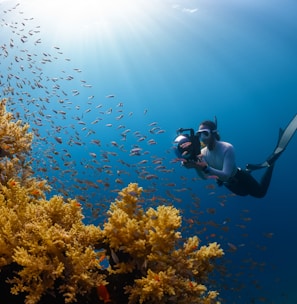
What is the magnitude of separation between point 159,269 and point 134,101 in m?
87.5

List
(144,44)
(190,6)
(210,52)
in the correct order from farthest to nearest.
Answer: (210,52) < (144,44) < (190,6)

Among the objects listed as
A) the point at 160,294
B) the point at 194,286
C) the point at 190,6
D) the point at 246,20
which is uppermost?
the point at 246,20

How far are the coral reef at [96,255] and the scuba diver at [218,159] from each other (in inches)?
166

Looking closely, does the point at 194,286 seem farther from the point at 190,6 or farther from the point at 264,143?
the point at 264,143

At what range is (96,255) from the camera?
10.8 feet

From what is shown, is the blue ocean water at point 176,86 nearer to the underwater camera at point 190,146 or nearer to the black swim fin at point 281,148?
the underwater camera at point 190,146

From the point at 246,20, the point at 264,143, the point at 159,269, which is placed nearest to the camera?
the point at 159,269

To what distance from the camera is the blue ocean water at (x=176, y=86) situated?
1529cm

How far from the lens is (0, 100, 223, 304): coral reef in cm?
276

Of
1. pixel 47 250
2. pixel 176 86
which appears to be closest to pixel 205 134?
pixel 47 250

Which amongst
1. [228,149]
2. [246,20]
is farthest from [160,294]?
[246,20]

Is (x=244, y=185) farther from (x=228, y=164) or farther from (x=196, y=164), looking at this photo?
(x=196, y=164)

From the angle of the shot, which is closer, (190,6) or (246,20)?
(190,6)

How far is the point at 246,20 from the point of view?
47562mm
